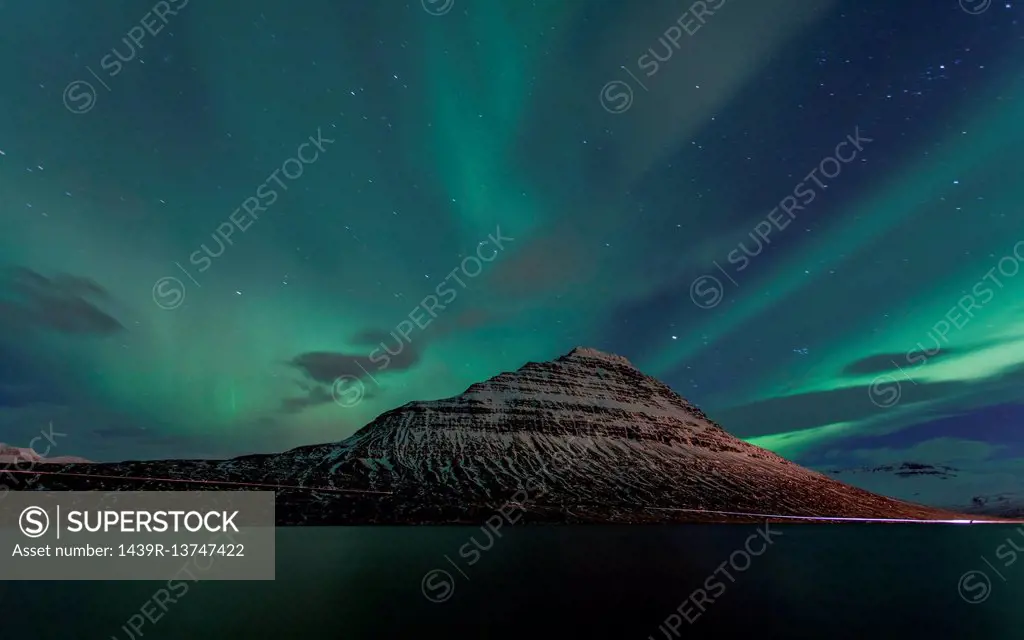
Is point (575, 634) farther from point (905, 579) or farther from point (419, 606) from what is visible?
point (905, 579)

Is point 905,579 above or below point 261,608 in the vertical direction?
below

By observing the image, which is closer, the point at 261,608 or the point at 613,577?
the point at 261,608

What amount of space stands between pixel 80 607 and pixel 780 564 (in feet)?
369

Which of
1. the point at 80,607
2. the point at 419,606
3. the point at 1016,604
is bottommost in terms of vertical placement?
the point at 1016,604

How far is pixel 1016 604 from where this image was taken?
6950 centimetres

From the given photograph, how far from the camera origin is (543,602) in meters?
61.3

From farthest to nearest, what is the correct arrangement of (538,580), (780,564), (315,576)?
(780,564) → (315,576) → (538,580)

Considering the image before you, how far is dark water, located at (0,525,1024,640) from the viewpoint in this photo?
5022 centimetres

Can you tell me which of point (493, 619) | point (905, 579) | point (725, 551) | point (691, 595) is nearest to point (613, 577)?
point (691, 595)

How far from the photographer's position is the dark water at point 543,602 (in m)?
50.2

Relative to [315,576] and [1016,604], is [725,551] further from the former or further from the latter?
[315,576]

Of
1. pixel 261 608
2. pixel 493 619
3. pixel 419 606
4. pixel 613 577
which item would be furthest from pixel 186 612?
pixel 613 577

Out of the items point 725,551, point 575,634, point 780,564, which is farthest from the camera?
point 725,551

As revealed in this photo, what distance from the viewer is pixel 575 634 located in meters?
46.0
